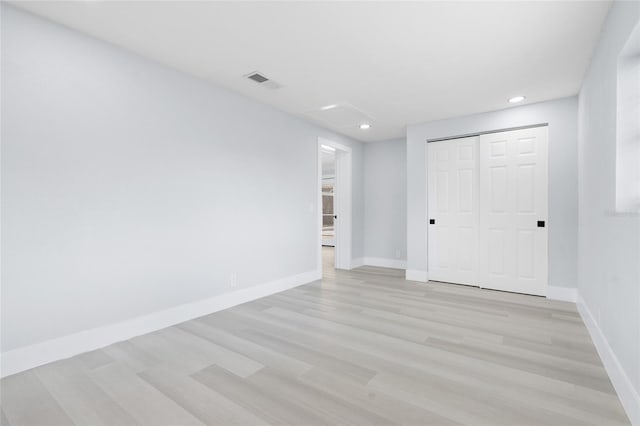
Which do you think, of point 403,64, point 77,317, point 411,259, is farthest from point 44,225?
point 411,259

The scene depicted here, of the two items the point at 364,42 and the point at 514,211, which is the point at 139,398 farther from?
the point at 514,211

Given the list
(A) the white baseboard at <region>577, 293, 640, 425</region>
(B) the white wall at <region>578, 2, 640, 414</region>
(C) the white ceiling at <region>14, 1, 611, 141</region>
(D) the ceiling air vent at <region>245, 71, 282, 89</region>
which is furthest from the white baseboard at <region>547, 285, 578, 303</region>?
(D) the ceiling air vent at <region>245, 71, 282, 89</region>

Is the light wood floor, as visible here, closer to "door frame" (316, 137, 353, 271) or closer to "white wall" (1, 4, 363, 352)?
"white wall" (1, 4, 363, 352)

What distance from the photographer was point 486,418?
1616 millimetres

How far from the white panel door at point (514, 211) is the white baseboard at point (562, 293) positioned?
7cm

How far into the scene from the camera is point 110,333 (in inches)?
99.6

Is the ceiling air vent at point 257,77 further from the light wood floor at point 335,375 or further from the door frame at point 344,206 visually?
the door frame at point 344,206

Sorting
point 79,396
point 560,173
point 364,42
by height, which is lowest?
point 79,396

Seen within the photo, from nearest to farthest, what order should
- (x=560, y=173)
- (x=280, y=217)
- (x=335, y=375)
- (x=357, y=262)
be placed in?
(x=335, y=375), (x=560, y=173), (x=280, y=217), (x=357, y=262)

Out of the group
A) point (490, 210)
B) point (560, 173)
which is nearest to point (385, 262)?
point (490, 210)

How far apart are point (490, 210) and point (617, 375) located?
2.69m

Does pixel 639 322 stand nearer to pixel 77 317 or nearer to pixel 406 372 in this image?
pixel 406 372

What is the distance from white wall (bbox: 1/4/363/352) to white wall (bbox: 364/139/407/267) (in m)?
2.88

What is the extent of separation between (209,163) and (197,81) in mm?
845
